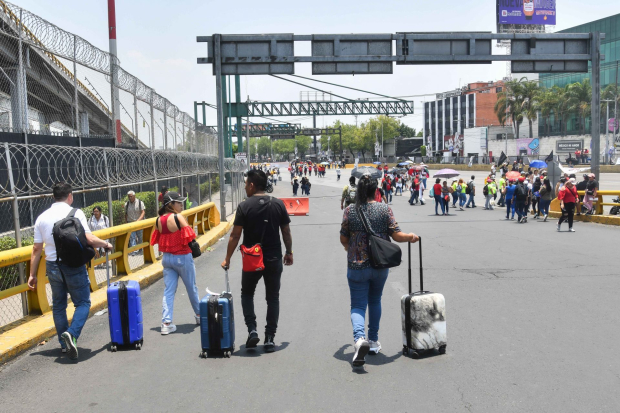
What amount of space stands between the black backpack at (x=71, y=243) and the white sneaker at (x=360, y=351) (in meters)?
2.64

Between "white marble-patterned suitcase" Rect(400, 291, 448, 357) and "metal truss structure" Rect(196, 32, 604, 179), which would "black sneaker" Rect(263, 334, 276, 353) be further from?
"metal truss structure" Rect(196, 32, 604, 179)

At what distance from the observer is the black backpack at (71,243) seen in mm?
5508

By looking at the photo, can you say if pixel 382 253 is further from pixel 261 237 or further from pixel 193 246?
pixel 193 246

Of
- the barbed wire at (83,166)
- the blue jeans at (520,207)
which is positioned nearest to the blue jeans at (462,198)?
the blue jeans at (520,207)

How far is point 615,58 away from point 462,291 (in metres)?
83.5

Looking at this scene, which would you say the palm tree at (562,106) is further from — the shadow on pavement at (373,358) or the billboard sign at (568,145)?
the shadow on pavement at (373,358)

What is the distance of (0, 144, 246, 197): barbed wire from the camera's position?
8852 millimetres

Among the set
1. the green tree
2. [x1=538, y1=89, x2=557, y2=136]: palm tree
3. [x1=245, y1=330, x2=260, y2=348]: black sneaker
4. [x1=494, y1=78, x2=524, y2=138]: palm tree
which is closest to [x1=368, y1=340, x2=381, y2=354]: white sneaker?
[x1=245, y1=330, x2=260, y2=348]: black sneaker

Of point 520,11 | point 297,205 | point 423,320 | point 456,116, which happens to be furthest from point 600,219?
point 456,116

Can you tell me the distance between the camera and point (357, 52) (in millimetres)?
20391

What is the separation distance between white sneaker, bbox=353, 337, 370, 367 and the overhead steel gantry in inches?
624

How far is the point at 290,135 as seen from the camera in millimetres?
96750

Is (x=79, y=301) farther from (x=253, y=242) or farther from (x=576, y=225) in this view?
(x=576, y=225)

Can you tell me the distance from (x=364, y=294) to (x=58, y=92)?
9.86 metres
